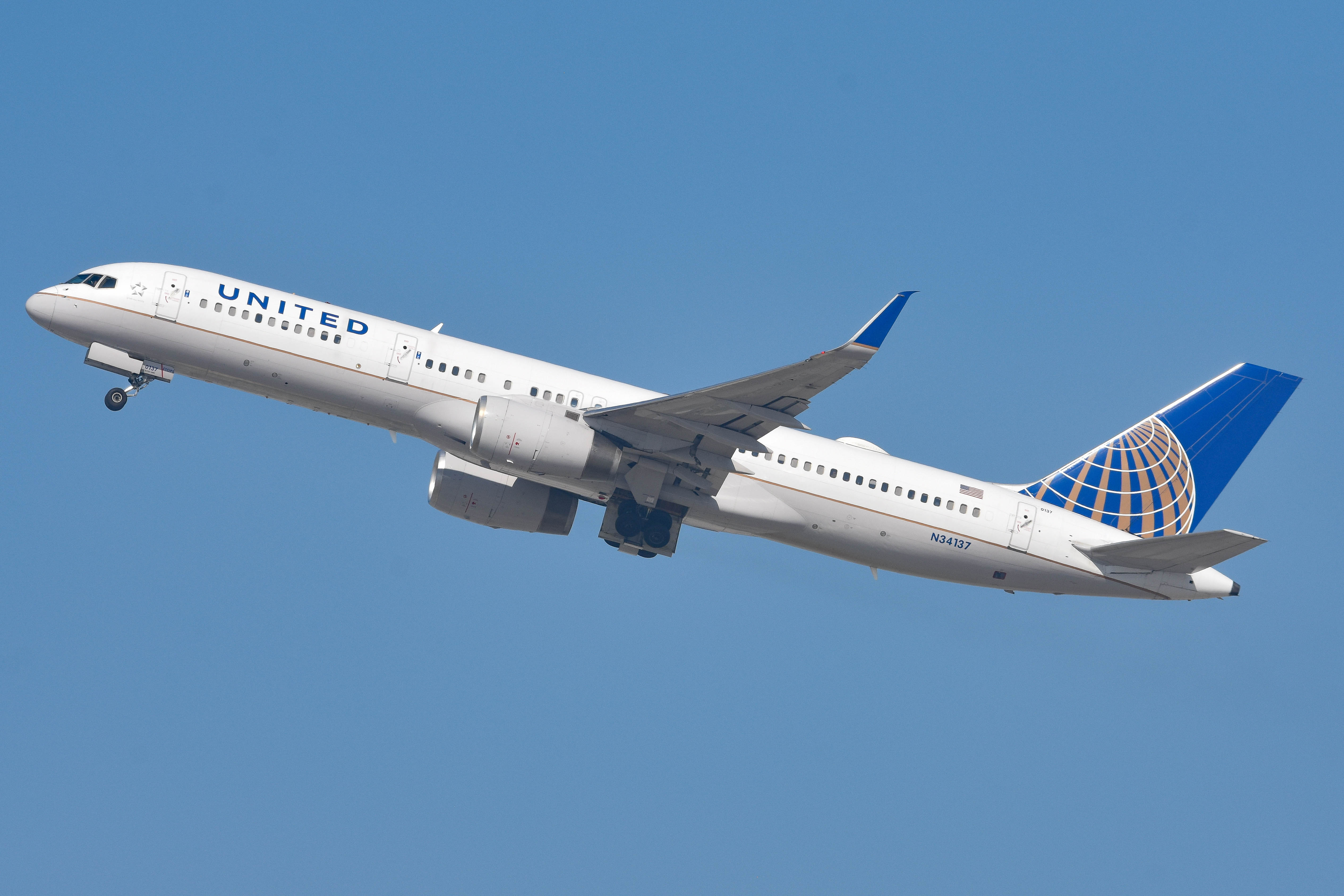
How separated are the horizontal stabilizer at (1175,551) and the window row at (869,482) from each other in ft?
12.9

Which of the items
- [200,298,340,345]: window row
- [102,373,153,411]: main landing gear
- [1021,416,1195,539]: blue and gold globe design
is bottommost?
[102,373,153,411]: main landing gear

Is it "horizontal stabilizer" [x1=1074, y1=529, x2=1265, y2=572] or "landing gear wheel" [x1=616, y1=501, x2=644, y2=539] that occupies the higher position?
"horizontal stabilizer" [x1=1074, y1=529, x2=1265, y2=572]

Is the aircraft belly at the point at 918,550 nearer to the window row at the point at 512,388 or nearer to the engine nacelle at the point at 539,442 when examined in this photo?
the engine nacelle at the point at 539,442

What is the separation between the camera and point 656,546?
3491cm

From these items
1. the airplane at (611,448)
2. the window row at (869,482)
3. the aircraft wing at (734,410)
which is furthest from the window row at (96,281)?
the window row at (869,482)

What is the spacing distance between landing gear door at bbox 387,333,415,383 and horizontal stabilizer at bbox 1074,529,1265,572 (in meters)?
20.2

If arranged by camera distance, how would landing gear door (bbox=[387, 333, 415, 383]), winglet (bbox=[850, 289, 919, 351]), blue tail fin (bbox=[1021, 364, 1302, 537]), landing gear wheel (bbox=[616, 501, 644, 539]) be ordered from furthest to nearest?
1. blue tail fin (bbox=[1021, 364, 1302, 537])
2. landing gear wheel (bbox=[616, 501, 644, 539])
3. landing gear door (bbox=[387, 333, 415, 383])
4. winglet (bbox=[850, 289, 919, 351])

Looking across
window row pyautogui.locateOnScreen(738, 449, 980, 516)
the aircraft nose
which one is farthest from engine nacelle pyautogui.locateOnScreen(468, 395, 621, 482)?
the aircraft nose

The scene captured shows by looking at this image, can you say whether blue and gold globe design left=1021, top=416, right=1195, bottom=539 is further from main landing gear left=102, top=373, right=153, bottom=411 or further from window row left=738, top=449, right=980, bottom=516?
main landing gear left=102, top=373, right=153, bottom=411

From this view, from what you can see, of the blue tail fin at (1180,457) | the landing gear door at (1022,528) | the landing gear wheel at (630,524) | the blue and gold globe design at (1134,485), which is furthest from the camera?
the blue tail fin at (1180,457)

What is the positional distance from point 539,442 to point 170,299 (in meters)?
10.9

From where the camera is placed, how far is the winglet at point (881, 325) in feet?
88.0

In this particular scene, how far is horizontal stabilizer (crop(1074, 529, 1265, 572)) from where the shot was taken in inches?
1230

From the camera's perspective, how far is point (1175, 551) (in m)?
33.7
